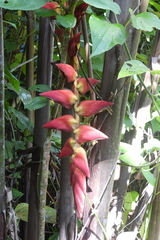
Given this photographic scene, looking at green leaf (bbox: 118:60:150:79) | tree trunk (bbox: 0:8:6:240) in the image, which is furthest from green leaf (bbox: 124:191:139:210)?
green leaf (bbox: 118:60:150:79)

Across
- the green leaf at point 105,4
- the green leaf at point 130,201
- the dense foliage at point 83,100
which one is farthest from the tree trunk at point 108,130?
the green leaf at point 130,201

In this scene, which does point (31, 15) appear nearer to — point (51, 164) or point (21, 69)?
point (21, 69)

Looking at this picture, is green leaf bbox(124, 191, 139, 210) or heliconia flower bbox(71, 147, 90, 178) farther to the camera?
green leaf bbox(124, 191, 139, 210)

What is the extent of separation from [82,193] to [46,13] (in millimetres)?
271

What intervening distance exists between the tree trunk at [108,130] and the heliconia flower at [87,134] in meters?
0.06

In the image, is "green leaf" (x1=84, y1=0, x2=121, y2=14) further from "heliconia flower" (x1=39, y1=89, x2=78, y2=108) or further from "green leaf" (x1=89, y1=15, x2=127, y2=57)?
"heliconia flower" (x1=39, y1=89, x2=78, y2=108)

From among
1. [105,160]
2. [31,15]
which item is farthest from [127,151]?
[31,15]

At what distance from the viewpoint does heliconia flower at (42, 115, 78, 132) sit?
0.38m

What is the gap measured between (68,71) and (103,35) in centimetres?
10

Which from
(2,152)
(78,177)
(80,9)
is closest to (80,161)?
(78,177)

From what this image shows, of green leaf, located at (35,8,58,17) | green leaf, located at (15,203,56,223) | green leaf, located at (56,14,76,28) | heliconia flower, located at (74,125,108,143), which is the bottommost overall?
green leaf, located at (15,203,56,223)

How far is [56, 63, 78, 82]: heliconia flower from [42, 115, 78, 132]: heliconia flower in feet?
0.20

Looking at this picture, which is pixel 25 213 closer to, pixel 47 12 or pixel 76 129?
pixel 76 129

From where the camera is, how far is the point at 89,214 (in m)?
0.48
